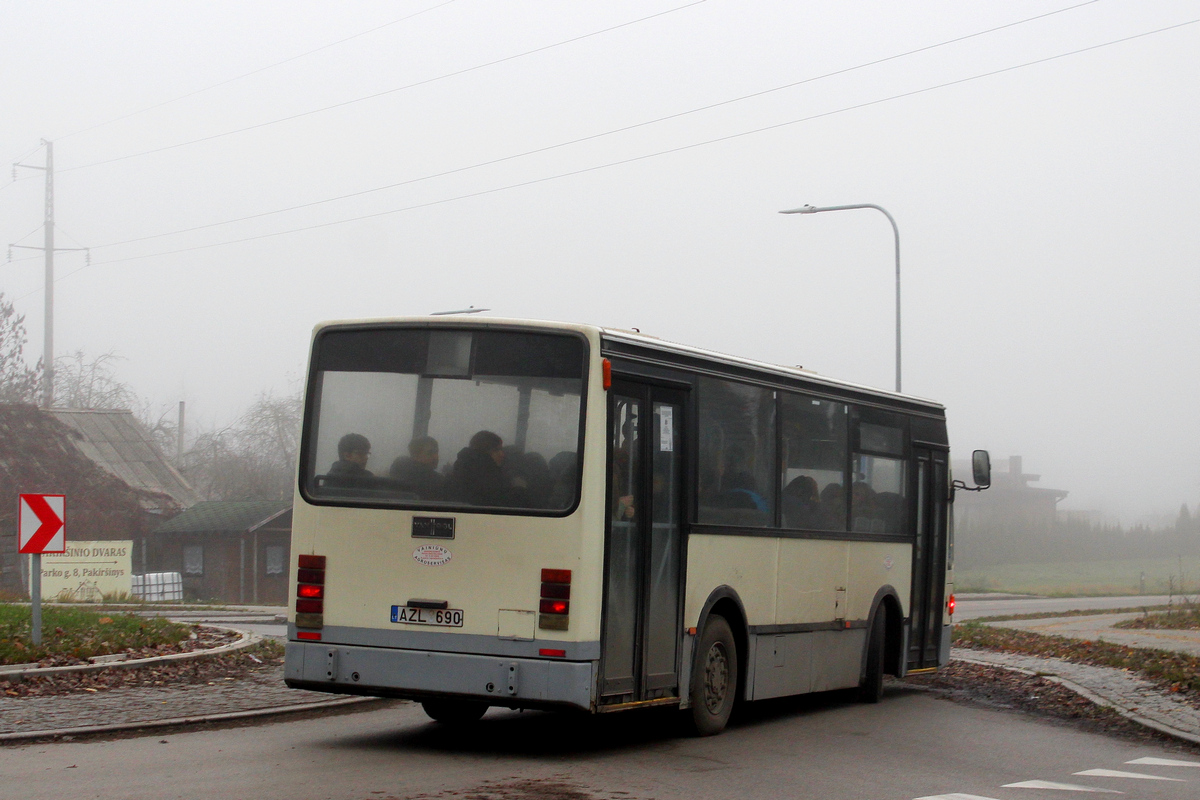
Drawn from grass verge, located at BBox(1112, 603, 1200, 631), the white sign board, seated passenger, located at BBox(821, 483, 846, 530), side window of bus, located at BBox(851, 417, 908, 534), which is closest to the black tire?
side window of bus, located at BBox(851, 417, 908, 534)

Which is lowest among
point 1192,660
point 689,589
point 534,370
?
point 1192,660

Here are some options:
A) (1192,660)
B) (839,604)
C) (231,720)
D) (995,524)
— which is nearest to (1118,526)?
(995,524)

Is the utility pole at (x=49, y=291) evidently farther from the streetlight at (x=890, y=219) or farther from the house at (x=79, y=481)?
the streetlight at (x=890, y=219)

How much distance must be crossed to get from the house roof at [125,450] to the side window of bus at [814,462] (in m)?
47.8

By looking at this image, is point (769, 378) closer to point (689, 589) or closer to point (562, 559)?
point (689, 589)

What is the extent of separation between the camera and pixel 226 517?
57688 mm

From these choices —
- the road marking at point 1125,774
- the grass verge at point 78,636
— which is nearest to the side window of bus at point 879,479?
the road marking at point 1125,774

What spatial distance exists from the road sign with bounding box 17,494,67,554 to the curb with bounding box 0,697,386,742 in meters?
3.77

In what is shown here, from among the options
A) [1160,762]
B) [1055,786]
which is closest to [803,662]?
[1160,762]

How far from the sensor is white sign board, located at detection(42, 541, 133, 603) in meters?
39.9

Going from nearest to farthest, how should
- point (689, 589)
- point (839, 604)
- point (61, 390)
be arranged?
point (689, 589) → point (839, 604) → point (61, 390)

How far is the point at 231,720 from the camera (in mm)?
11492

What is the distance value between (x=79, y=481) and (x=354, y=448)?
4862cm

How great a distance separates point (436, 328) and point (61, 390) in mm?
85244
